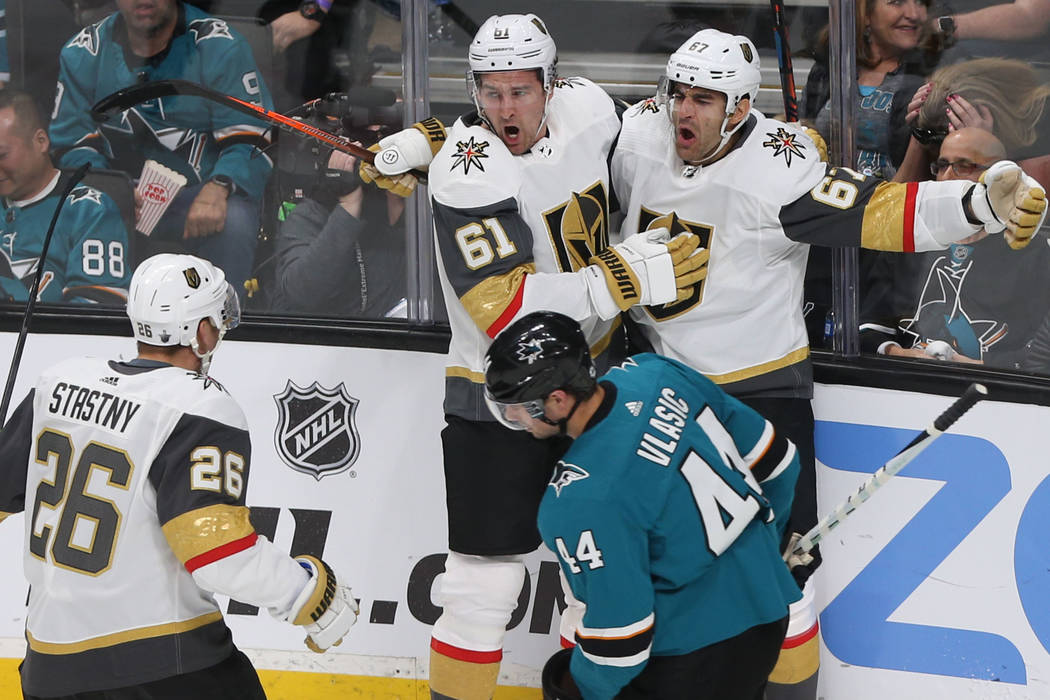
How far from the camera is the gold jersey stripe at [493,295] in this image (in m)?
2.76

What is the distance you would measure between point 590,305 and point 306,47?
1.28 m

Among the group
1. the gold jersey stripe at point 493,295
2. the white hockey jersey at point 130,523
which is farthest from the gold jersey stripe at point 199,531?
the gold jersey stripe at point 493,295

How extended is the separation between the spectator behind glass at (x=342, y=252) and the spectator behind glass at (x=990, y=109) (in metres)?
1.34

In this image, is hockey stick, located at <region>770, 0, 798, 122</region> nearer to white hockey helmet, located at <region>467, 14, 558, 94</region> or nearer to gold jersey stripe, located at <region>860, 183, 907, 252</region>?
gold jersey stripe, located at <region>860, 183, 907, 252</region>

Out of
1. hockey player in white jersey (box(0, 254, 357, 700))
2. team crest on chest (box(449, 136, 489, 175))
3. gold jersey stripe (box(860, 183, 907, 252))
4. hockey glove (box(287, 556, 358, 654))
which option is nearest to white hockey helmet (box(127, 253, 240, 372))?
hockey player in white jersey (box(0, 254, 357, 700))

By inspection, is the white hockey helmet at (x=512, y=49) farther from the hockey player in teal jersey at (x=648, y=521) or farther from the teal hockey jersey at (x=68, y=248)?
the teal hockey jersey at (x=68, y=248)

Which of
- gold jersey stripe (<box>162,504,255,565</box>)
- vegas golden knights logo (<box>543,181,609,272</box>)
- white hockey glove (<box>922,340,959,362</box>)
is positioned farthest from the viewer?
white hockey glove (<box>922,340,959,362</box>)

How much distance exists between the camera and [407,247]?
350cm

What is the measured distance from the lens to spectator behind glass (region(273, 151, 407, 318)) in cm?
352

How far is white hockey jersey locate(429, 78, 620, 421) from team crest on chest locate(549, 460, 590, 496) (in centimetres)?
67

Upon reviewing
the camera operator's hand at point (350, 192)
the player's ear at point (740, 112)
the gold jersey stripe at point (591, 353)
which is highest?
the player's ear at point (740, 112)

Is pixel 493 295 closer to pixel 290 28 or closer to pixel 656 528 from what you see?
pixel 656 528

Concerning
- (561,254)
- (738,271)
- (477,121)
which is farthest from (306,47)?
(738,271)

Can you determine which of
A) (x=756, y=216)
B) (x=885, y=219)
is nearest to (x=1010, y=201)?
(x=885, y=219)
